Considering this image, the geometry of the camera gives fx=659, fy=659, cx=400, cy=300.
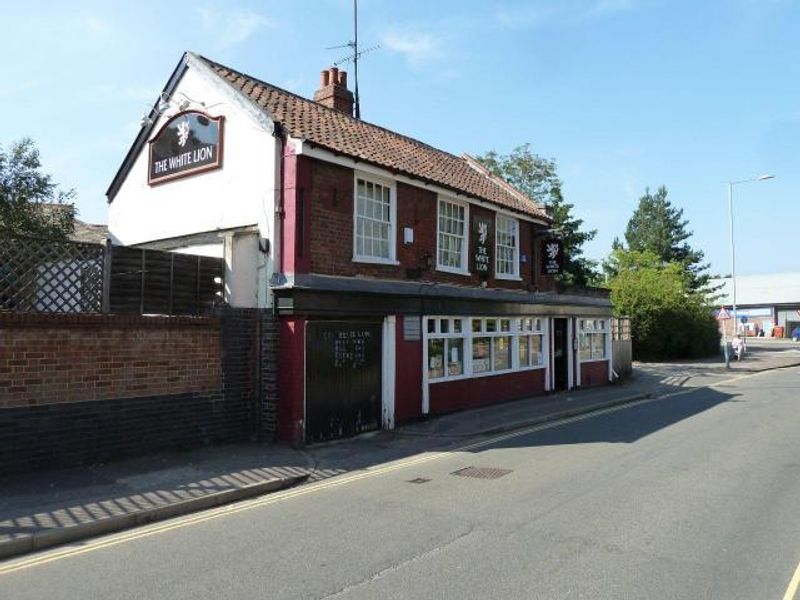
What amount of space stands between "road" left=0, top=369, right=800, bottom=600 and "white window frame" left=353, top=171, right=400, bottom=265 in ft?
14.2

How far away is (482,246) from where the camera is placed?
53.9 feet

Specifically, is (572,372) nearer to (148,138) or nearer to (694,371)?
Answer: (694,371)

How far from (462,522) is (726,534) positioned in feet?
8.12

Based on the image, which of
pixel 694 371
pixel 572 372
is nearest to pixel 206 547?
pixel 572 372

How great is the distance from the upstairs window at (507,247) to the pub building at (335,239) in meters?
0.05

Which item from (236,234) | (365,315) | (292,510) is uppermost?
(236,234)

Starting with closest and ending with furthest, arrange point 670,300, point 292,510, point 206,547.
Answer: point 206,547 < point 292,510 < point 670,300

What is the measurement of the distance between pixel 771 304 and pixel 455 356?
70.1m

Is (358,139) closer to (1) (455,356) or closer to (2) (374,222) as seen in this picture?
(2) (374,222)

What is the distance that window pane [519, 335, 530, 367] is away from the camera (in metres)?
18.4

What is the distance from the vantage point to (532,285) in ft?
61.8

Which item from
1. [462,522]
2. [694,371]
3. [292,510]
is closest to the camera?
[462,522]

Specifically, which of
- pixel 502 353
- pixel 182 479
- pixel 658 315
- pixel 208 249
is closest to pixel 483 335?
pixel 502 353

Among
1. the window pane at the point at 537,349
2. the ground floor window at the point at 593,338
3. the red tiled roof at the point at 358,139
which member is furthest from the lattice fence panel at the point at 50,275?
the ground floor window at the point at 593,338
